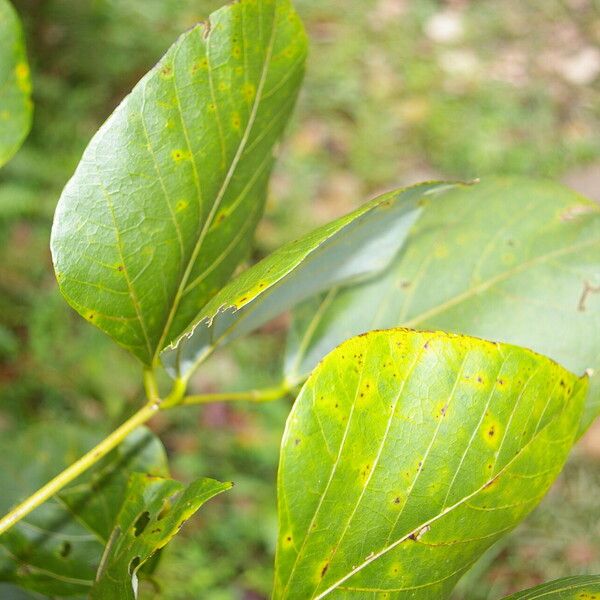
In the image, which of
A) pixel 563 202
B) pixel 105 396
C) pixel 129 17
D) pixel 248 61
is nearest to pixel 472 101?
pixel 129 17

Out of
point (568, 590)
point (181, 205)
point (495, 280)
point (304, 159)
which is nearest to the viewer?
point (568, 590)

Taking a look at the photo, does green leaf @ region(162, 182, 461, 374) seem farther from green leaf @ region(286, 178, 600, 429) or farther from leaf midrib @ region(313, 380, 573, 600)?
leaf midrib @ region(313, 380, 573, 600)

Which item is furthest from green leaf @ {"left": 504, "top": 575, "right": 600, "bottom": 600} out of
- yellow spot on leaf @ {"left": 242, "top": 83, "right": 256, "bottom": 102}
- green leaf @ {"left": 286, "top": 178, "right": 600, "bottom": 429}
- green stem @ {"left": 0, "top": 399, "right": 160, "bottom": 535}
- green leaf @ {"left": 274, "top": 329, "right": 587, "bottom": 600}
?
yellow spot on leaf @ {"left": 242, "top": 83, "right": 256, "bottom": 102}

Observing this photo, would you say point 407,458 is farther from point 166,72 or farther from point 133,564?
point 166,72

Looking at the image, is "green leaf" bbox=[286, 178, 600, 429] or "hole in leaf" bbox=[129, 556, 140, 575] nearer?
"hole in leaf" bbox=[129, 556, 140, 575]

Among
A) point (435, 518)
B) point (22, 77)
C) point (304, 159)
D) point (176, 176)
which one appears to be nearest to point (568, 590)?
point (435, 518)

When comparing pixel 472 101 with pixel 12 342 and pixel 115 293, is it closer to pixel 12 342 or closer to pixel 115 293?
pixel 12 342
